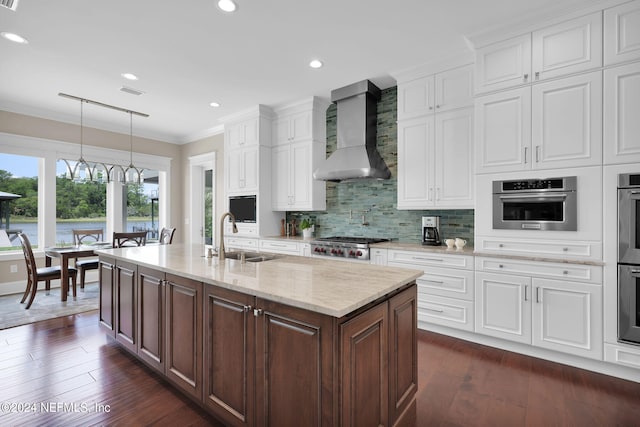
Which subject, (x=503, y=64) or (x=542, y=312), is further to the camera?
(x=503, y=64)

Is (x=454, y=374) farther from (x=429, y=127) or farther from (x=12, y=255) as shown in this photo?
(x=12, y=255)

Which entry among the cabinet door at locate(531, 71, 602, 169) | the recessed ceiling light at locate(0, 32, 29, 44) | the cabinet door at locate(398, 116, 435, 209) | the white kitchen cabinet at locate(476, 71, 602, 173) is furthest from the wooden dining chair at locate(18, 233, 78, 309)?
the cabinet door at locate(531, 71, 602, 169)

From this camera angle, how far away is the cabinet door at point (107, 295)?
2806mm

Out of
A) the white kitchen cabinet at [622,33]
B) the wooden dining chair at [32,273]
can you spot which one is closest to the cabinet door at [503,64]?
the white kitchen cabinet at [622,33]

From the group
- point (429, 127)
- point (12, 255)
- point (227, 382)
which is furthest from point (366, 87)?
point (12, 255)

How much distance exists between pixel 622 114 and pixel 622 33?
59 centimetres

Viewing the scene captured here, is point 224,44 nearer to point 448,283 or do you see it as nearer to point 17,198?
point 448,283

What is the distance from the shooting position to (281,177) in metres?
4.98

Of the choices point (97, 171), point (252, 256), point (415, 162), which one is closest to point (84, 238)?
point (97, 171)

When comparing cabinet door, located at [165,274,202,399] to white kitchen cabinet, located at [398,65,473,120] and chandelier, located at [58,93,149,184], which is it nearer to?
white kitchen cabinet, located at [398,65,473,120]

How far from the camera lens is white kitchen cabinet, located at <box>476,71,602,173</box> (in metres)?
2.44

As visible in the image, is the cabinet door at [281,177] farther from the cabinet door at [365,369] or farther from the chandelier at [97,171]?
the cabinet door at [365,369]

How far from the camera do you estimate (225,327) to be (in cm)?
173

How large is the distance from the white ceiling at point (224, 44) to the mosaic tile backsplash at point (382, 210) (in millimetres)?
514
